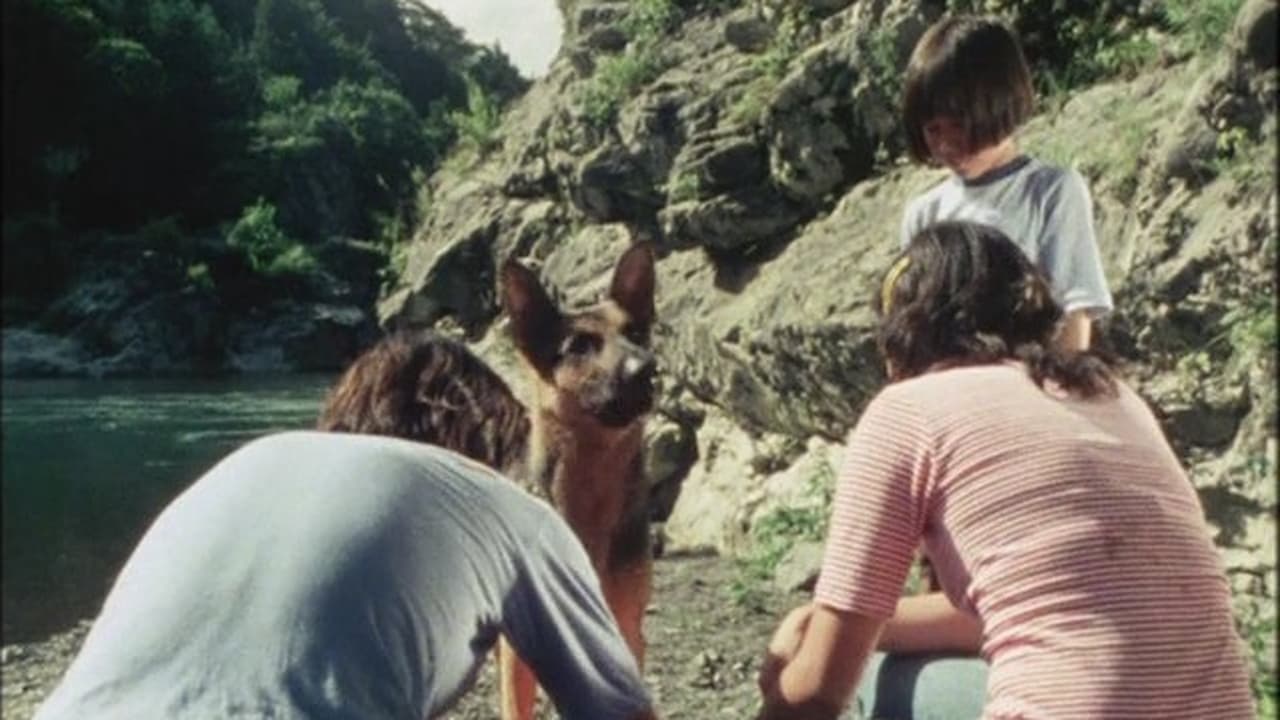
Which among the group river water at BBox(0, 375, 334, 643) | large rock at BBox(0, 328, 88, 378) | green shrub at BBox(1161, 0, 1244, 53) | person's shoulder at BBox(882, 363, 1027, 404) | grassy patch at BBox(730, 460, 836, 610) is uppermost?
green shrub at BBox(1161, 0, 1244, 53)

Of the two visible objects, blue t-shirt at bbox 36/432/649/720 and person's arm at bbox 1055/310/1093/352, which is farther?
person's arm at bbox 1055/310/1093/352

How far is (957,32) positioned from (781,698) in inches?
65.7

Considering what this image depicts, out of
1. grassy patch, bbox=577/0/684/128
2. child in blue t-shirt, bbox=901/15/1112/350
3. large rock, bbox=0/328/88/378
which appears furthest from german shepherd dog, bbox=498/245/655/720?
grassy patch, bbox=577/0/684/128

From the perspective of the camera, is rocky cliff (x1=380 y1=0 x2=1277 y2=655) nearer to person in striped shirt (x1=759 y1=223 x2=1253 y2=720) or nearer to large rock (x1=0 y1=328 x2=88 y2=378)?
person in striped shirt (x1=759 y1=223 x2=1253 y2=720)

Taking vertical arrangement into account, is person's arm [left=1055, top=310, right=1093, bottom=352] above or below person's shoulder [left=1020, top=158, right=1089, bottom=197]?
below

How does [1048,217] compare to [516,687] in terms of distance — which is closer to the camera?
[1048,217]

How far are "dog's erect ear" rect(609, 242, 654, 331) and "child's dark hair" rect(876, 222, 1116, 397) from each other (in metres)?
2.10

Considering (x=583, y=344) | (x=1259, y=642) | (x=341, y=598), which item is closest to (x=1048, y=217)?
(x=1259, y=642)

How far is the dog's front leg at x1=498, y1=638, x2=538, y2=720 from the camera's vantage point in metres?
3.82

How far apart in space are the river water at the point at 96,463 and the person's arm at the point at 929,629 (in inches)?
148

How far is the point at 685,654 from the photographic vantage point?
7.37 m

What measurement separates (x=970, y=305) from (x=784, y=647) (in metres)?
0.54

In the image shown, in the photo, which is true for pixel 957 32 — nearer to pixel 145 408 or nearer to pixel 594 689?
pixel 594 689

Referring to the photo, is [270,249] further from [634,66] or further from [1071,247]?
[1071,247]
